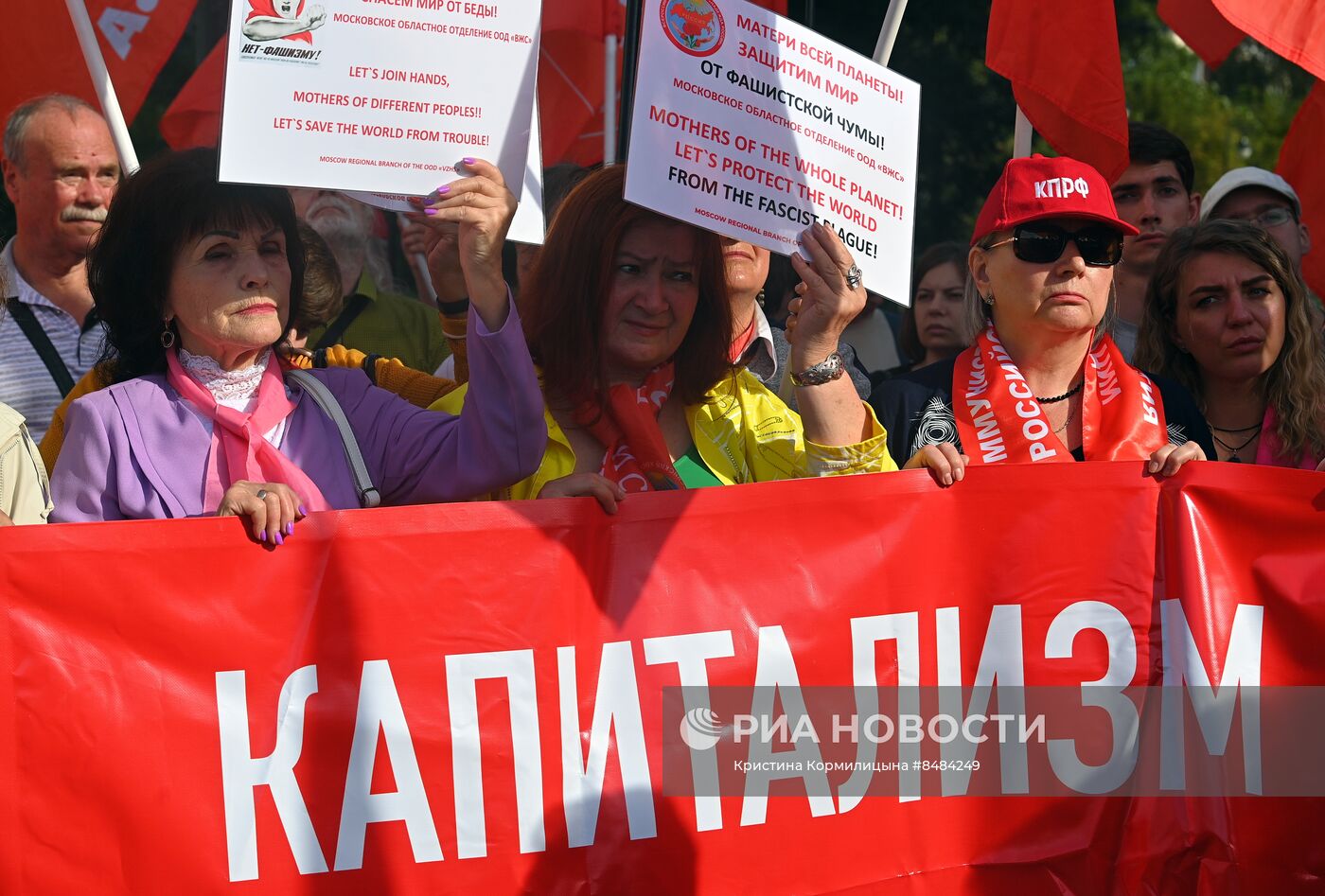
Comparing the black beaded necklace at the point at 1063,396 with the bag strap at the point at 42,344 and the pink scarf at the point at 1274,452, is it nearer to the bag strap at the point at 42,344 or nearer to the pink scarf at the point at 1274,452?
the pink scarf at the point at 1274,452

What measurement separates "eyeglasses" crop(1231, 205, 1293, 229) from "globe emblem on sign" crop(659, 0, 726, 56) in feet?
9.46

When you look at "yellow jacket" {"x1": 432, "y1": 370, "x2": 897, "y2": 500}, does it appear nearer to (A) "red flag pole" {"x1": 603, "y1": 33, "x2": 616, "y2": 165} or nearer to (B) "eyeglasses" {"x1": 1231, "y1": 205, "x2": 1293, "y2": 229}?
(A) "red flag pole" {"x1": 603, "y1": 33, "x2": 616, "y2": 165}

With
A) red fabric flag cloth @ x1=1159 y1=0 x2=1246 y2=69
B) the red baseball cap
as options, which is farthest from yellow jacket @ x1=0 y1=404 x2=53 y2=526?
red fabric flag cloth @ x1=1159 y1=0 x2=1246 y2=69

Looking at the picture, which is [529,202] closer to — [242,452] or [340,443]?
[340,443]

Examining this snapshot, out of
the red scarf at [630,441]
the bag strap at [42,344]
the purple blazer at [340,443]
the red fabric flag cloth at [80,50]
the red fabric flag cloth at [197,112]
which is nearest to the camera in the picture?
the purple blazer at [340,443]

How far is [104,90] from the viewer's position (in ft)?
14.2

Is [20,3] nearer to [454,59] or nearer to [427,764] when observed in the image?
[454,59]

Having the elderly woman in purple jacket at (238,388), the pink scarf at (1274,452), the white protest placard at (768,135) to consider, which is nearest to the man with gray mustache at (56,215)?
the elderly woman in purple jacket at (238,388)

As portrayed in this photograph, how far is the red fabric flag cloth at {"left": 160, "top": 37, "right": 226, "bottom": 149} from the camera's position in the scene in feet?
22.6

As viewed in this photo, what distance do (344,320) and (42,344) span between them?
43.7 inches

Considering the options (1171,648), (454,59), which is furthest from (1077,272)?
(454,59)

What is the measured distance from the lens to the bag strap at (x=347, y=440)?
345 centimetres

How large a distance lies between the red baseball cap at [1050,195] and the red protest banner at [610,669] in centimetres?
66

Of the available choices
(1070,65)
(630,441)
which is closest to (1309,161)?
(1070,65)
